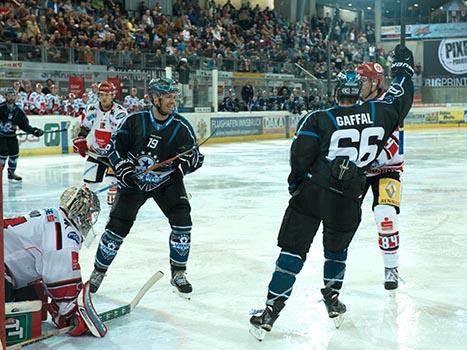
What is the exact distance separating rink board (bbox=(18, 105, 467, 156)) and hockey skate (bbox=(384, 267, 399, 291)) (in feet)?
15.6

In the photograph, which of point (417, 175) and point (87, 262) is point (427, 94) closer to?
point (417, 175)

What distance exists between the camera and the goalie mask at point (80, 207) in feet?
10.9

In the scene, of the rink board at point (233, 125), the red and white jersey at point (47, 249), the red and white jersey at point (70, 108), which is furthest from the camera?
the red and white jersey at point (70, 108)

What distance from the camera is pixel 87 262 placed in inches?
203

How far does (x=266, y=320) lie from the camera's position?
135 inches

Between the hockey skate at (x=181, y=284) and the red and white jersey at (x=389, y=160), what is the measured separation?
A: 129 cm

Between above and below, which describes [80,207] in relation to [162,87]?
below

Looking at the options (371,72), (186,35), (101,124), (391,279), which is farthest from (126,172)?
(186,35)

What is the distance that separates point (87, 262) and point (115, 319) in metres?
1.48

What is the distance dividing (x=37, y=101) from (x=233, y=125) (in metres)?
5.63

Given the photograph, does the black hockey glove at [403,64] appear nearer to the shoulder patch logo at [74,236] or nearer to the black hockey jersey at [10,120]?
the shoulder patch logo at [74,236]

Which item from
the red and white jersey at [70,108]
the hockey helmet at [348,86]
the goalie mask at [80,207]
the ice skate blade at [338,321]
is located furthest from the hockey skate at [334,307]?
the red and white jersey at [70,108]

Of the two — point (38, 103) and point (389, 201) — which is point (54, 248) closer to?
point (389, 201)

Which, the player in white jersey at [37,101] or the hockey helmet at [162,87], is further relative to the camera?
the player in white jersey at [37,101]
